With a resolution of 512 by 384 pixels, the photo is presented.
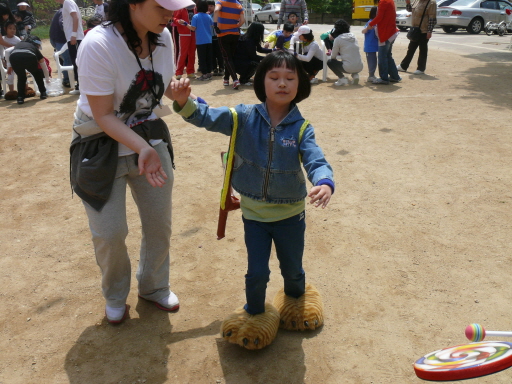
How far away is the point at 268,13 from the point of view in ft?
102

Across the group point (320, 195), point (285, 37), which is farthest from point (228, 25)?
point (320, 195)

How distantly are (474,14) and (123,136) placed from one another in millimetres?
20515

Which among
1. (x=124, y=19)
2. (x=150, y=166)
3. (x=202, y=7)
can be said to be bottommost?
(x=150, y=166)

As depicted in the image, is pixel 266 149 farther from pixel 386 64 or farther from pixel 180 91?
pixel 386 64

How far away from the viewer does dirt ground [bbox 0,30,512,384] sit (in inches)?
108

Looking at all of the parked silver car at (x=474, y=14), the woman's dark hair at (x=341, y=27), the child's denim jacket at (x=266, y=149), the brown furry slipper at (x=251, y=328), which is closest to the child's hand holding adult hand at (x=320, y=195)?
the child's denim jacket at (x=266, y=149)

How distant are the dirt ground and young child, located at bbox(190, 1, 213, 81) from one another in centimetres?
393

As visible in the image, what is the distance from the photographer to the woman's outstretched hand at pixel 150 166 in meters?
2.35

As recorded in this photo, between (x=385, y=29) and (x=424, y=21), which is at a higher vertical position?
(x=424, y=21)

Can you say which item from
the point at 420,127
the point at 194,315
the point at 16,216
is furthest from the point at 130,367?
the point at 420,127

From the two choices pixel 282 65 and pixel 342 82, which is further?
pixel 342 82

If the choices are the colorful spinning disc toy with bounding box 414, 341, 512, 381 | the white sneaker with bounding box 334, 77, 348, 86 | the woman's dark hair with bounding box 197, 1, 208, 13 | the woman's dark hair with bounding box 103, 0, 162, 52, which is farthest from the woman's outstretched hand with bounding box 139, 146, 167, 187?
the woman's dark hair with bounding box 197, 1, 208, 13

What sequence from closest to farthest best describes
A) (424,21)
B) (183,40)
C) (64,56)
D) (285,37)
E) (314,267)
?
(314,267)
(424,21)
(285,37)
(183,40)
(64,56)

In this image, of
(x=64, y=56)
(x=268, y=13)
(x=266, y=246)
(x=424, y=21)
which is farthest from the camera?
(x=268, y=13)
